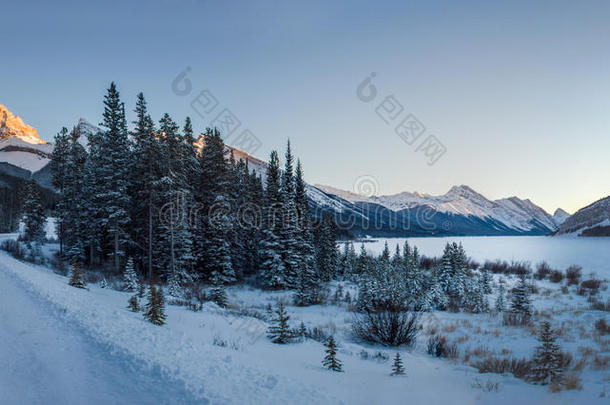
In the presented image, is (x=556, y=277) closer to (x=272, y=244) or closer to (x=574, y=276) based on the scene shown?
(x=574, y=276)

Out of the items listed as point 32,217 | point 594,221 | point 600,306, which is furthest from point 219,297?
point 594,221

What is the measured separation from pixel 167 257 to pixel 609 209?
332 ft

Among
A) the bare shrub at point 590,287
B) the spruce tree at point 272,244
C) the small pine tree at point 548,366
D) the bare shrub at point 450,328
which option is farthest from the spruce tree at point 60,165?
the bare shrub at point 590,287

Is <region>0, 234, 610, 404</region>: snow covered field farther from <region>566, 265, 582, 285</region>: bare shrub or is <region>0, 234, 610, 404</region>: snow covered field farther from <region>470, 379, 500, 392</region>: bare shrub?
<region>566, 265, 582, 285</region>: bare shrub

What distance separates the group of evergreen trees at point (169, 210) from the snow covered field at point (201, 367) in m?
12.0

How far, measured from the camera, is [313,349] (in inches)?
345

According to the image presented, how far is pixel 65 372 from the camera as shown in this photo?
4.84 metres

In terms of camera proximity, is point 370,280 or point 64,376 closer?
point 64,376

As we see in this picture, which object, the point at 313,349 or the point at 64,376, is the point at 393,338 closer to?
the point at 313,349

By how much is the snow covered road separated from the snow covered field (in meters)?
0.02

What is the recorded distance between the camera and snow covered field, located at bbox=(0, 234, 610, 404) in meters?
4.46

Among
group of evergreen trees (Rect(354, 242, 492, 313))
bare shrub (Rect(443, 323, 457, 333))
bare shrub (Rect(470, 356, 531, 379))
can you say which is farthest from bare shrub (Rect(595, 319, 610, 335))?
bare shrub (Rect(470, 356, 531, 379))

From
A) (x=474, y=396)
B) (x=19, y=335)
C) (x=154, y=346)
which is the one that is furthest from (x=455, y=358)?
→ (x=19, y=335)

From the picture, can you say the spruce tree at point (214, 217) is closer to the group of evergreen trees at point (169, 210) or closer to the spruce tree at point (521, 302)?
the group of evergreen trees at point (169, 210)
